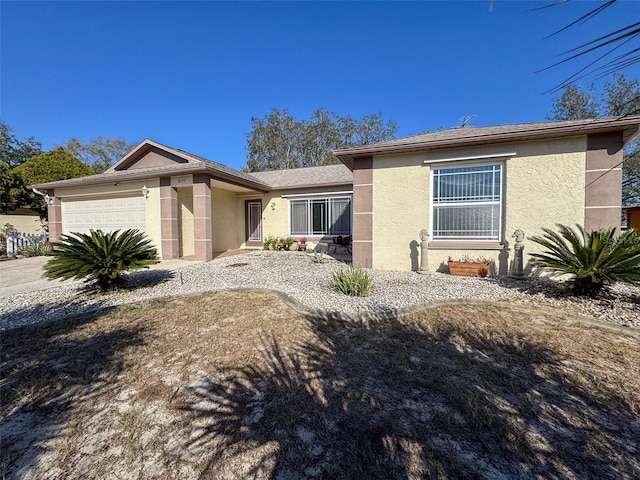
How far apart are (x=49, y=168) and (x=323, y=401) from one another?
28.1 metres

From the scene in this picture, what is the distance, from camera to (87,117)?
1948cm

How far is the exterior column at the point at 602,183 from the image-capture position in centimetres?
665

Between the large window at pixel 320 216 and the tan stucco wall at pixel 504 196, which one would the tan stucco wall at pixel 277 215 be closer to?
the large window at pixel 320 216

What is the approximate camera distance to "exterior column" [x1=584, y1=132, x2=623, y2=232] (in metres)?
6.65

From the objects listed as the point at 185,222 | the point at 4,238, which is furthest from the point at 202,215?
the point at 4,238

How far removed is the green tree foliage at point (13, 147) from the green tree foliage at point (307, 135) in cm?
2248

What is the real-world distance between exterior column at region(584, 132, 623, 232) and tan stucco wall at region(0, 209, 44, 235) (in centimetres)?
2568

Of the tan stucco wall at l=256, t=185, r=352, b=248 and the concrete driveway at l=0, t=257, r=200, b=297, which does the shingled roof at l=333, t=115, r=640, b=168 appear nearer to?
the tan stucco wall at l=256, t=185, r=352, b=248

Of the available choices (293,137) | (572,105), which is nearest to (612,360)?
(572,105)

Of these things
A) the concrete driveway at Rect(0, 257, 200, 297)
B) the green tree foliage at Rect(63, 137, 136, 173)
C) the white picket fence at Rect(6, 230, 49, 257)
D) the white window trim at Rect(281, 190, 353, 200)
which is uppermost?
the green tree foliage at Rect(63, 137, 136, 173)

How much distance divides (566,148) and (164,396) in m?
9.56

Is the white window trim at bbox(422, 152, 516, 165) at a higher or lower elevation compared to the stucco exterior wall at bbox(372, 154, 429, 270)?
higher

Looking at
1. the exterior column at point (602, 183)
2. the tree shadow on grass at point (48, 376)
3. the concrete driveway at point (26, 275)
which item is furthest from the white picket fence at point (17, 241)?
the exterior column at point (602, 183)

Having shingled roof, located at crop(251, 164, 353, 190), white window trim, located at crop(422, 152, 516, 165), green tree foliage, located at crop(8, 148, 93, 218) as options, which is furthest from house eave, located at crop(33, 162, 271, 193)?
white window trim, located at crop(422, 152, 516, 165)
